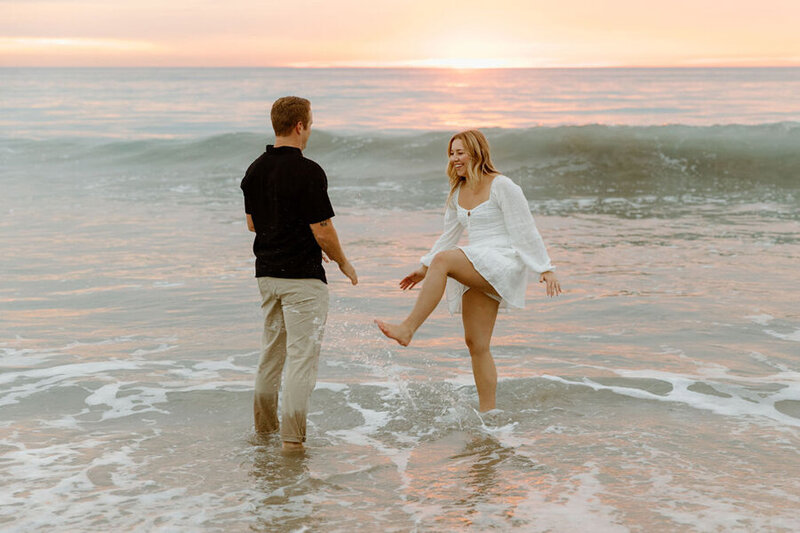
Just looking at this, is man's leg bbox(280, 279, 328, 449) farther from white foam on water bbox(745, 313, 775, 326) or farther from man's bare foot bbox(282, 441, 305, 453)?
white foam on water bbox(745, 313, 775, 326)

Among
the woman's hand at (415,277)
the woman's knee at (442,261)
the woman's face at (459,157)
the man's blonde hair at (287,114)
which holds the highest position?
the man's blonde hair at (287,114)

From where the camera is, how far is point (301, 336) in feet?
16.3

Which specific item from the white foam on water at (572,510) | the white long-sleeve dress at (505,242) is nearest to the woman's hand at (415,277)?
the white long-sleeve dress at (505,242)

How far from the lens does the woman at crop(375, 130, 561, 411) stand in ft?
17.2

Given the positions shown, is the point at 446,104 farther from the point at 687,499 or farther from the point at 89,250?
the point at 687,499

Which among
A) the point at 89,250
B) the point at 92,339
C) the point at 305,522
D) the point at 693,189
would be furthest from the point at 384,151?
the point at 305,522

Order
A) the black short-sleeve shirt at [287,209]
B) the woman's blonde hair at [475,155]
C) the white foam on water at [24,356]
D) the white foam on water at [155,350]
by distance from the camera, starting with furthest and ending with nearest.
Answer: the white foam on water at [155,350]
the white foam on water at [24,356]
the woman's blonde hair at [475,155]
the black short-sleeve shirt at [287,209]

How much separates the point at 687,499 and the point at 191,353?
4.52 meters

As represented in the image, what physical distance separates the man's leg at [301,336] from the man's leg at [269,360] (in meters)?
0.16

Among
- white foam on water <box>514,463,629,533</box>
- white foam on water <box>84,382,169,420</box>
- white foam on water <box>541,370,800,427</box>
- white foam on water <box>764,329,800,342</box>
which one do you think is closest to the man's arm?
white foam on water <box>514,463,629,533</box>

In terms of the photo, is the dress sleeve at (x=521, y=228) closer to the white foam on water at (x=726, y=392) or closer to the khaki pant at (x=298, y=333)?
the khaki pant at (x=298, y=333)

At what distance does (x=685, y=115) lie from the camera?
4575cm

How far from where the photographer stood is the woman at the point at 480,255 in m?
5.25

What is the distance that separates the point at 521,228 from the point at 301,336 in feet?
4.98
